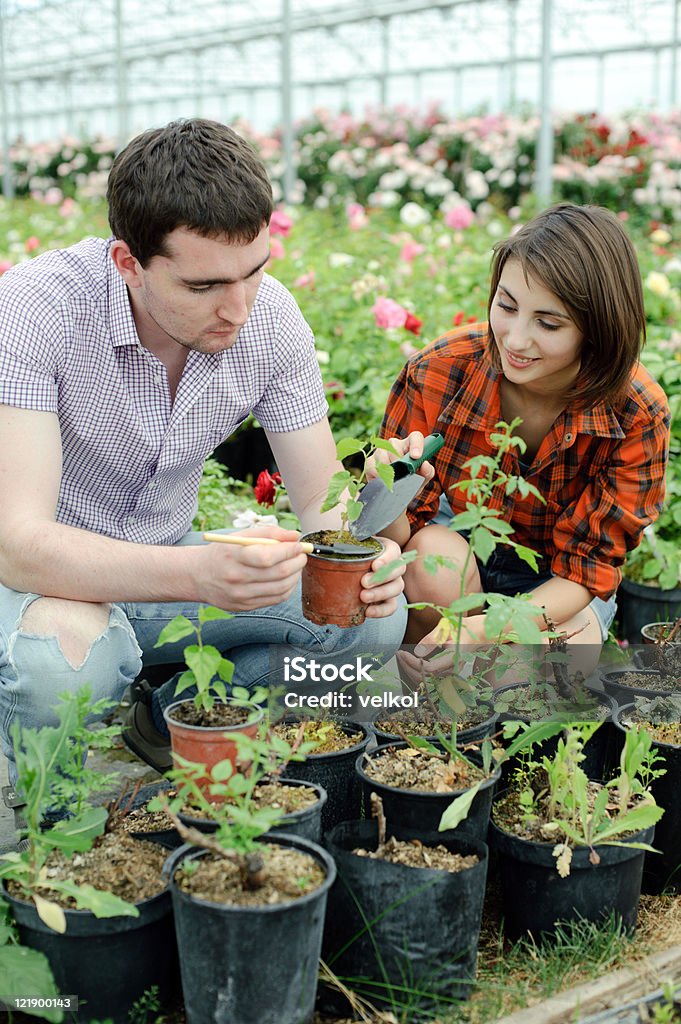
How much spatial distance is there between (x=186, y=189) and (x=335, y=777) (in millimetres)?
1018

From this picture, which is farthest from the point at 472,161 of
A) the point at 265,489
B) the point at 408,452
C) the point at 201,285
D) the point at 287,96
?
the point at 201,285

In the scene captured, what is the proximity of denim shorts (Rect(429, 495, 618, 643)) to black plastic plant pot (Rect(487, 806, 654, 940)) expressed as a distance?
2.93ft

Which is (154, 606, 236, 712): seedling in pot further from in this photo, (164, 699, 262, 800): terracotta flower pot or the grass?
the grass

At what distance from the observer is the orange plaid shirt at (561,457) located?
7.75 ft

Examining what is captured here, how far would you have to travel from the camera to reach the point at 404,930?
1567 mm

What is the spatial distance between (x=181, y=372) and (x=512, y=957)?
123 centimetres

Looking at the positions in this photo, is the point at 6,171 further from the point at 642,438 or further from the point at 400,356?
the point at 642,438

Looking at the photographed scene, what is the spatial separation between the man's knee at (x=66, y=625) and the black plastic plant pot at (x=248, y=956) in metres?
0.53

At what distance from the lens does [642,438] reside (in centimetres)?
235

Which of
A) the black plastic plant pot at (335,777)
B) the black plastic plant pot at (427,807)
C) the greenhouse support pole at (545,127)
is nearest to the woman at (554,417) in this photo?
the black plastic plant pot at (335,777)

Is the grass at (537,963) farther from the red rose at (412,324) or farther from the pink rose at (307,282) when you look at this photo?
the pink rose at (307,282)

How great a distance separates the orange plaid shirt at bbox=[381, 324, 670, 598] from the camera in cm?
236

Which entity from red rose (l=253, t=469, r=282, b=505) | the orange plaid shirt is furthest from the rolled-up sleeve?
red rose (l=253, t=469, r=282, b=505)

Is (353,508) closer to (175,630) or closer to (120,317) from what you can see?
(175,630)
